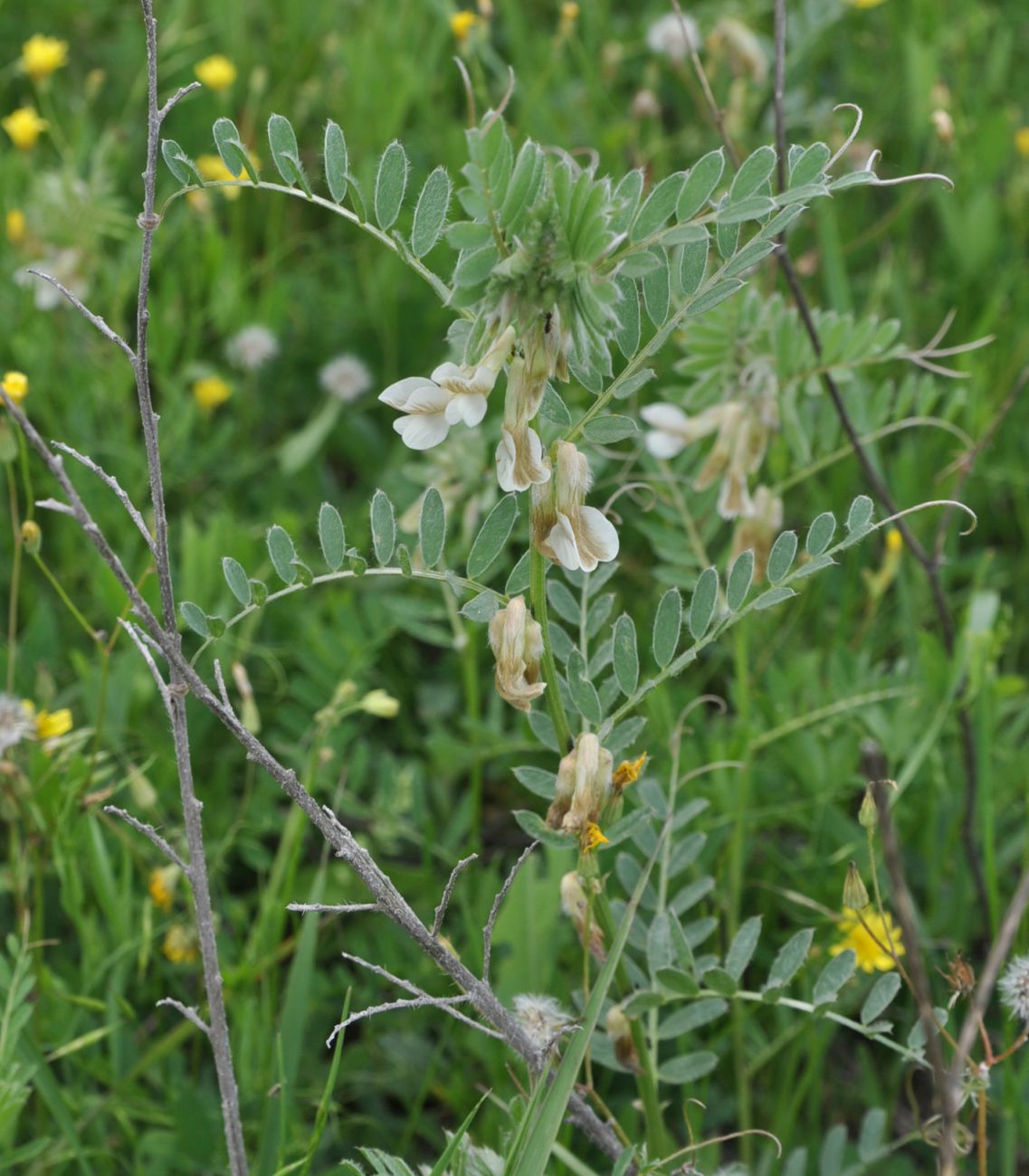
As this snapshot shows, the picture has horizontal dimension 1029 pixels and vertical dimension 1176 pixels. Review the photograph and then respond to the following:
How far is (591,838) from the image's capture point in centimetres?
107

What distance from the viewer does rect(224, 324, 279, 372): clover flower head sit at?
2354mm

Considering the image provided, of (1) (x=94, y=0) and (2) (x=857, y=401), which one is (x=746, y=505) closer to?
(2) (x=857, y=401)

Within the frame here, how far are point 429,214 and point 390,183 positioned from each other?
0.19 ft

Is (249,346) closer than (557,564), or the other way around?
(557,564)

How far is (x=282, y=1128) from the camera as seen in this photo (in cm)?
120

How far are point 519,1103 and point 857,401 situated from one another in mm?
1011

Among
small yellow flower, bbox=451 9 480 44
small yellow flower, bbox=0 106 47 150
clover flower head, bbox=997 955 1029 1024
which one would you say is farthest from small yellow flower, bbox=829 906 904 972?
small yellow flower, bbox=0 106 47 150

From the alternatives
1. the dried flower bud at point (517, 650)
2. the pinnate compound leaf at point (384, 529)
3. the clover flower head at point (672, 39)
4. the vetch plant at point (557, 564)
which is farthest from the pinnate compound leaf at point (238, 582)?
the clover flower head at point (672, 39)

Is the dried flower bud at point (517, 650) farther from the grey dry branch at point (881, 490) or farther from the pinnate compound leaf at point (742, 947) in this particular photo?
the grey dry branch at point (881, 490)

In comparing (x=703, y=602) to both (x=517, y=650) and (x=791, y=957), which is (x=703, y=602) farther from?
(x=791, y=957)

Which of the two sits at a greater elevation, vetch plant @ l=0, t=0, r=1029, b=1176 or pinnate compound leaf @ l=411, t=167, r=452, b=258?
pinnate compound leaf @ l=411, t=167, r=452, b=258

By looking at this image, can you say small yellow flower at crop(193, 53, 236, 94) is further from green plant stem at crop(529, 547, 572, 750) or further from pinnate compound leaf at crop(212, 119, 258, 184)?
green plant stem at crop(529, 547, 572, 750)

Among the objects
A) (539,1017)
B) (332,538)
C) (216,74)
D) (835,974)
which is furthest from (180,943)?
(216,74)

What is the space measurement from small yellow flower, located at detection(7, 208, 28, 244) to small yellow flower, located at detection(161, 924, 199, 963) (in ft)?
4.36
